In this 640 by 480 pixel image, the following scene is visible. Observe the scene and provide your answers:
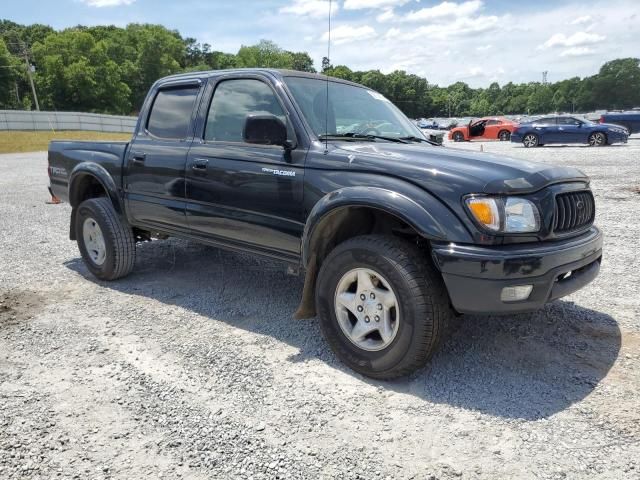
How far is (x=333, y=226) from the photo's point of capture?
3.43m

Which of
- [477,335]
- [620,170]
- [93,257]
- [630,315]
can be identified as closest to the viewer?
[477,335]

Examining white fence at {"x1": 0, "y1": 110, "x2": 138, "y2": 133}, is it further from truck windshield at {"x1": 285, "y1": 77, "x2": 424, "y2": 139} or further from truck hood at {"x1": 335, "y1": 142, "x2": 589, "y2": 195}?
truck hood at {"x1": 335, "y1": 142, "x2": 589, "y2": 195}

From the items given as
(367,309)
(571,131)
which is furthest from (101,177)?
(571,131)

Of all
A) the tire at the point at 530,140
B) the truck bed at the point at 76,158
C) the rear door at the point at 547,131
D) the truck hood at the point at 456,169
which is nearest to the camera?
the truck hood at the point at 456,169

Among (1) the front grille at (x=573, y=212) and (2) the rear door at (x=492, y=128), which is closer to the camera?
(1) the front grille at (x=573, y=212)

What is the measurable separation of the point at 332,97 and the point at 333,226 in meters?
1.21

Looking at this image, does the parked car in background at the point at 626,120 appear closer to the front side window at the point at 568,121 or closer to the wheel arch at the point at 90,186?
the front side window at the point at 568,121

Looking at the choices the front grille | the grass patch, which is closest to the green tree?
the grass patch

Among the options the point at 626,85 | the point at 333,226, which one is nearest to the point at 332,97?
the point at 333,226

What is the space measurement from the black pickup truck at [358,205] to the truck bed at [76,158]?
5.4 inches

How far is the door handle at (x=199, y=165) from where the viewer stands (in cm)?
413

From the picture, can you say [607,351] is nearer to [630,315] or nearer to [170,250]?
[630,315]

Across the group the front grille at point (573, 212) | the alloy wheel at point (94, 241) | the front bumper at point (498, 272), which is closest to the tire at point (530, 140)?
the front grille at point (573, 212)

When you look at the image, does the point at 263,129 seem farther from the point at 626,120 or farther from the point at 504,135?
the point at 504,135
